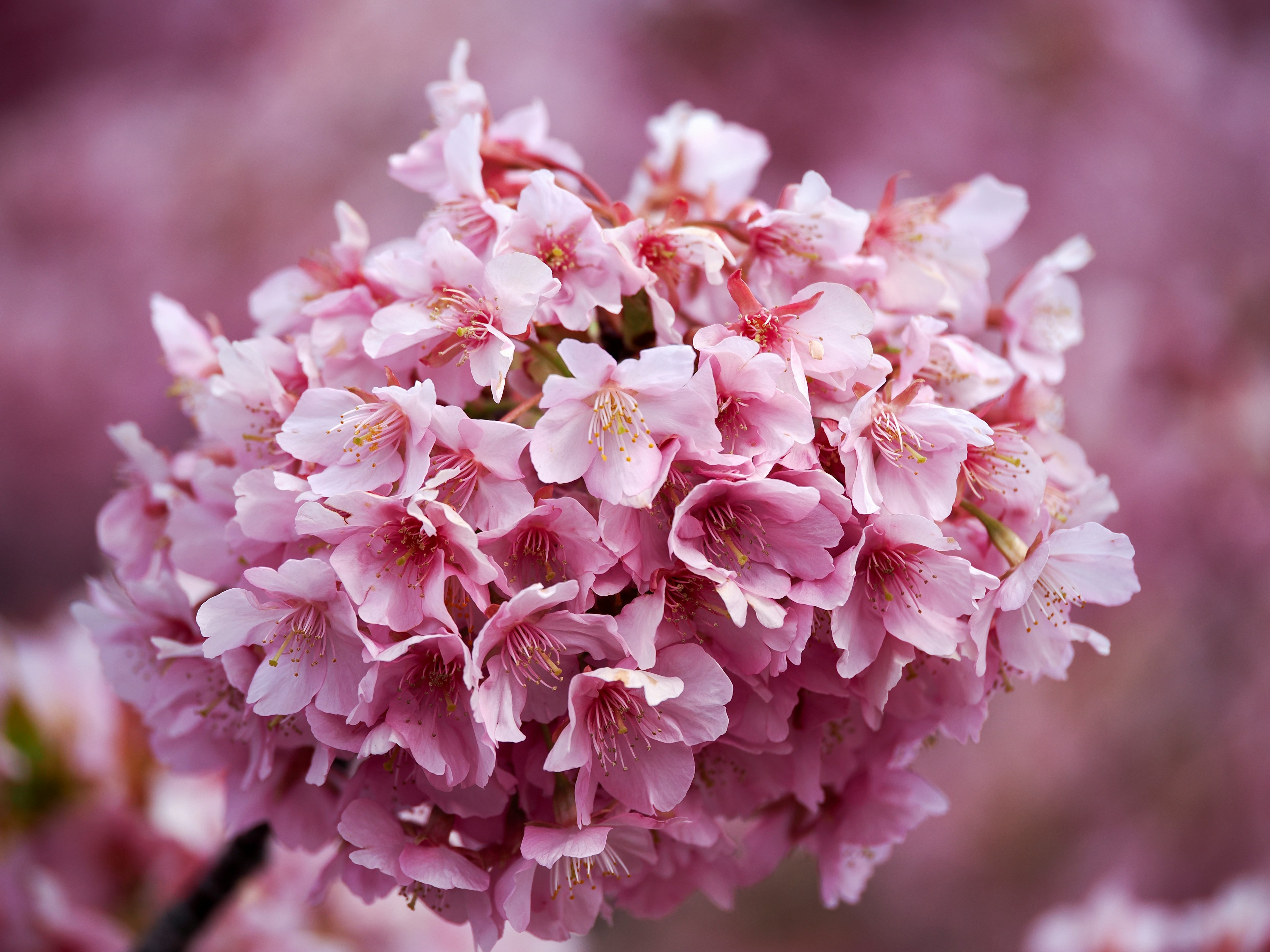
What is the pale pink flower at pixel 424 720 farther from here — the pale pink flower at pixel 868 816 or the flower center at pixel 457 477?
the pale pink flower at pixel 868 816

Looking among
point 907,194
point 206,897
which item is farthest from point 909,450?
point 907,194

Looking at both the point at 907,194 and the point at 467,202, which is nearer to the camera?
the point at 467,202

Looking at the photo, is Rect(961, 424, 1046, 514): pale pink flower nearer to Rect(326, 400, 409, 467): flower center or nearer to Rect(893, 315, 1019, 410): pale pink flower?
Rect(893, 315, 1019, 410): pale pink flower

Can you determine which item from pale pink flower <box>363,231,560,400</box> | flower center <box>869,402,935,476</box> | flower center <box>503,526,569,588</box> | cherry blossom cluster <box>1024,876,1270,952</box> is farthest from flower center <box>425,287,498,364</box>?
cherry blossom cluster <box>1024,876,1270,952</box>

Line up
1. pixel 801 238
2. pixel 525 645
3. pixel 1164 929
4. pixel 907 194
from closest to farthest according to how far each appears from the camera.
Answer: pixel 525 645, pixel 801 238, pixel 1164 929, pixel 907 194

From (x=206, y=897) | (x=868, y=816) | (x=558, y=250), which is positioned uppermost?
(x=558, y=250)

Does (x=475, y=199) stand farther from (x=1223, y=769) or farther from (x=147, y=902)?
(x=1223, y=769)

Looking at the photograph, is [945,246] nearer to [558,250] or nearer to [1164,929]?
[558,250]

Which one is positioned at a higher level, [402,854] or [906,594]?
[906,594]
